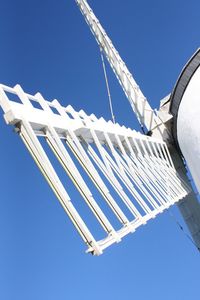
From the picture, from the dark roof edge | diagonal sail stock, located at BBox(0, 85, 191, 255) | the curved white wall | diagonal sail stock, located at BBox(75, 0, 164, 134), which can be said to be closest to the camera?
diagonal sail stock, located at BBox(0, 85, 191, 255)

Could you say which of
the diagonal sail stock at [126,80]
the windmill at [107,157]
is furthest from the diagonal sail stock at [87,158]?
the diagonal sail stock at [126,80]

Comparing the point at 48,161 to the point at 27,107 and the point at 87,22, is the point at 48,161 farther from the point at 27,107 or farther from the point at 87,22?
the point at 87,22

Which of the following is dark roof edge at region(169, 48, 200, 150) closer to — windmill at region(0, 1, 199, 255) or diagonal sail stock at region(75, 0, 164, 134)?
windmill at region(0, 1, 199, 255)

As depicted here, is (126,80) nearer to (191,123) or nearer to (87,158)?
(191,123)

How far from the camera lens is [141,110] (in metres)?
16.4

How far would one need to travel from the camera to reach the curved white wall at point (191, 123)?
10344mm

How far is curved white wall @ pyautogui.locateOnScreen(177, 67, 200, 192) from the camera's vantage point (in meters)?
10.3

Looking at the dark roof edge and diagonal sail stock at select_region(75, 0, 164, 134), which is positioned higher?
diagonal sail stock at select_region(75, 0, 164, 134)

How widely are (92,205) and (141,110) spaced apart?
1098 cm

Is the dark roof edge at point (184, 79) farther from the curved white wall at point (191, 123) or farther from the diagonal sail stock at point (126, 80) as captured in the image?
the diagonal sail stock at point (126, 80)

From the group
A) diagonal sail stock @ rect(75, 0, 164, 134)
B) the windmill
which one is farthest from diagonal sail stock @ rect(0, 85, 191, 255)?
diagonal sail stock @ rect(75, 0, 164, 134)

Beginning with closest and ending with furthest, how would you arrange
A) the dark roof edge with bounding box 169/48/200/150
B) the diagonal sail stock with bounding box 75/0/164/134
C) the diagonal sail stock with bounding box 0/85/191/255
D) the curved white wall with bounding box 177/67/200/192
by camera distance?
the diagonal sail stock with bounding box 0/85/191/255, the dark roof edge with bounding box 169/48/200/150, the curved white wall with bounding box 177/67/200/192, the diagonal sail stock with bounding box 75/0/164/134

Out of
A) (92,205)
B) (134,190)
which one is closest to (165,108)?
(134,190)

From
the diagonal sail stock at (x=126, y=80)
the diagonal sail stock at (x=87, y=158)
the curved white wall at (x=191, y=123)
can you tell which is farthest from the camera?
the diagonal sail stock at (x=126, y=80)
